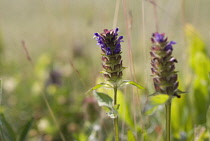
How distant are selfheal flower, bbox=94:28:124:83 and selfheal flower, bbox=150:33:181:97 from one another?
0.35 ft

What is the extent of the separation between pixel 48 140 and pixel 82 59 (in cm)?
140

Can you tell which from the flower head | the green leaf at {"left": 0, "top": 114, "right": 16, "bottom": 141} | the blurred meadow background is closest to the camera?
the flower head

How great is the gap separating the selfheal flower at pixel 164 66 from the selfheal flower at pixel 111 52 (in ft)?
0.35

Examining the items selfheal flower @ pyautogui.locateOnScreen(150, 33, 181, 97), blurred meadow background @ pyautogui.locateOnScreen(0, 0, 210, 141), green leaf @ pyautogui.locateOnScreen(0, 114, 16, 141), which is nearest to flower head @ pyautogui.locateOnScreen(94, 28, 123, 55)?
selfheal flower @ pyautogui.locateOnScreen(150, 33, 181, 97)

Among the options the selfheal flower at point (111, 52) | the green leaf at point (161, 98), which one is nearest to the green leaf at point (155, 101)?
the green leaf at point (161, 98)

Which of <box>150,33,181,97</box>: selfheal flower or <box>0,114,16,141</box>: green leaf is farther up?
<box>150,33,181,97</box>: selfheal flower

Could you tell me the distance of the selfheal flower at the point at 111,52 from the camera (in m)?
0.97

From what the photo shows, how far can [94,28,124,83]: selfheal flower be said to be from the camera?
97cm

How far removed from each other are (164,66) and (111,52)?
158 mm

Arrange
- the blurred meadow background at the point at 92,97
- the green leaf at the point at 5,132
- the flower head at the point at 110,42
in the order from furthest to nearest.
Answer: the blurred meadow background at the point at 92,97 < the green leaf at the point at 5,132 < the flower head at the point at 110,42

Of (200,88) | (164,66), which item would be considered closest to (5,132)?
(164,66)

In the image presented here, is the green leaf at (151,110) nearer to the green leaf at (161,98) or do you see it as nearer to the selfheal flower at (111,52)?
the green leaf at (161,98)

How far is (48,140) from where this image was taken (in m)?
1.76

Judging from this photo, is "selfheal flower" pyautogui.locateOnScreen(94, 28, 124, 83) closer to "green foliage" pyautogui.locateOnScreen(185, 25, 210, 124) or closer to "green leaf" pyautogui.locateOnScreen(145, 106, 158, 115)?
"green leaf" pyautogui.locateOnScreen(145, 106, 158, 115)
